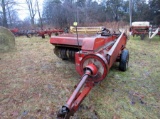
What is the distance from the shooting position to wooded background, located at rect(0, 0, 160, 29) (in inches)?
535

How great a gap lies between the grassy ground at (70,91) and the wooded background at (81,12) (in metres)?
10.2

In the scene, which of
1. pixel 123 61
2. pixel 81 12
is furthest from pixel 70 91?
A: pixel 81 12

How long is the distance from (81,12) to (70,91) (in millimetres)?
15744

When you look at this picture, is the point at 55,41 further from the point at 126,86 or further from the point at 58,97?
the point at 126,86

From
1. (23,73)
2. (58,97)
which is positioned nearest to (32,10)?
(23,73)

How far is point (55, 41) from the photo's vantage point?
3.26 metres

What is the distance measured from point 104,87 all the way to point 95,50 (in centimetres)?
73

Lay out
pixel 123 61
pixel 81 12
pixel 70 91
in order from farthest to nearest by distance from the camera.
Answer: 1. pixel 81 12
2. pixel 123 61
3. pixel 70 91

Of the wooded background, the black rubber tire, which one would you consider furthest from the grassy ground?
the wooded background

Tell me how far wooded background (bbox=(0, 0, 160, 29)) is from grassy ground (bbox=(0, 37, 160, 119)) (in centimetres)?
1017

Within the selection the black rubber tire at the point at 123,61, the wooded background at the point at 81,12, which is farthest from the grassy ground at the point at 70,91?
the wooded background at the point at 81,12

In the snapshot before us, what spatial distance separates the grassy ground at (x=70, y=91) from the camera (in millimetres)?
2049

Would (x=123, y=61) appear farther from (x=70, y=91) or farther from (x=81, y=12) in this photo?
(x=81, y=12)

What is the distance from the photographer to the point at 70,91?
2.58 m
